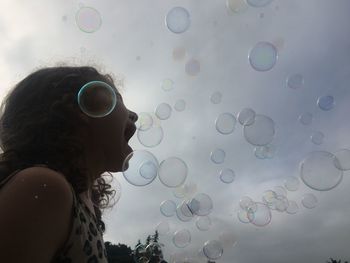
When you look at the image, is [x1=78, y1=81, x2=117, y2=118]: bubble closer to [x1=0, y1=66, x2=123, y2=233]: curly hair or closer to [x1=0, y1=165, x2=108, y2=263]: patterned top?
[x1=0, y1=66, x2=123, y2=233]: curly hair

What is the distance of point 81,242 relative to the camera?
1726 mm

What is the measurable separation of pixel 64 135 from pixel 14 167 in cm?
46

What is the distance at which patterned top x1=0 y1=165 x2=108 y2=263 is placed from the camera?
1.63 metres

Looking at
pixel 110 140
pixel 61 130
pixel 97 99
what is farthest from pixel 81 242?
pixel 97 99

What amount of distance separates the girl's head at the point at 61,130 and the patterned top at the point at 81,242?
0.99 ft

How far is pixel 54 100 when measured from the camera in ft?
7.61

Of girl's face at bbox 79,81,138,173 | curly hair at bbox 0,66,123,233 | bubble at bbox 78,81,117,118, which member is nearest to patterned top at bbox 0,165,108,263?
curly hair at bbox 0,66,123,233

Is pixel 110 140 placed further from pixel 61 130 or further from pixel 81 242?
pixel 81 242

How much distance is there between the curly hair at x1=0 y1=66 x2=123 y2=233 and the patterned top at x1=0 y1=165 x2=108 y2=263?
296mm

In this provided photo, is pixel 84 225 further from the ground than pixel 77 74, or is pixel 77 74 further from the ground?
pixel 77 74

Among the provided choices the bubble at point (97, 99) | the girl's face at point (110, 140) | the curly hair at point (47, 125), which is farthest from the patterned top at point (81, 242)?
the bubble at point (97, 99)

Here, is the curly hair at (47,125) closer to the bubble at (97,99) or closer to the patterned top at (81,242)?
the bubble at (97,99)

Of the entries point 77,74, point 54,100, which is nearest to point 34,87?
point 54,100

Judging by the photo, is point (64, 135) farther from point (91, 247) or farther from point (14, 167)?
point (91, 247)
